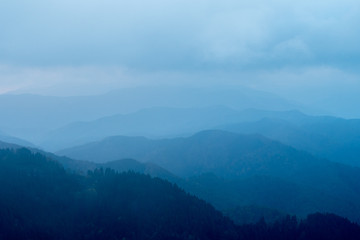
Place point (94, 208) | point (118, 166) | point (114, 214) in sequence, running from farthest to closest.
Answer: point (118, 166), point (94, 208), point (114, 214)

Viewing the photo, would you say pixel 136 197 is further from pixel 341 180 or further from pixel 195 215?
pixel 341 180

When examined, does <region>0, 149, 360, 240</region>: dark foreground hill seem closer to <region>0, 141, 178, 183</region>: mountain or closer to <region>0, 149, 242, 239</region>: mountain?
<region>0, 149, 242, 239</region>: mountain

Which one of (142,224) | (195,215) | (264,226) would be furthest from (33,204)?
(264,226)

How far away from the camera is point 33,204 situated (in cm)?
8212

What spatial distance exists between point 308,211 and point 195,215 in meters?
58.2

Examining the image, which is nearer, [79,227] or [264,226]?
[79,227]

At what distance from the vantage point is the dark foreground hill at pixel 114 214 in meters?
75.8

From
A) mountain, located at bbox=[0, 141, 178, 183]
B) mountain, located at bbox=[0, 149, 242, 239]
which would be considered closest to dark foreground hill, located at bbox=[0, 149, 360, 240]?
mountain, located at bbox=[0, 149, 242, 239]

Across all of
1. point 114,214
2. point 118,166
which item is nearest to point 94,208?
point 114,214

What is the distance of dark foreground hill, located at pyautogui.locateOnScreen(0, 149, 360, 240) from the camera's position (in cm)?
7575

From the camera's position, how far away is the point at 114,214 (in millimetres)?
84625

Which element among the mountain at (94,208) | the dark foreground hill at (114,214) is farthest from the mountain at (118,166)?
the dark foreground hill at (114,214)

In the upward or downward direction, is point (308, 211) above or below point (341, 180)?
below

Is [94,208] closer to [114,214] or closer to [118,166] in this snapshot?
[114,214]
